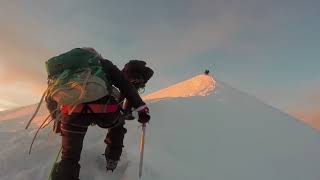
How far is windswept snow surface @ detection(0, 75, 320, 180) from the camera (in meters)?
6.24

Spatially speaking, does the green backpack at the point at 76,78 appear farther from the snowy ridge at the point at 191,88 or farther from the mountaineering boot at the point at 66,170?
the snowy ridge at the point at 191,88

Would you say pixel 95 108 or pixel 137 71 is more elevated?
pixel 137 71

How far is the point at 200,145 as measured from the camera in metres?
8.05

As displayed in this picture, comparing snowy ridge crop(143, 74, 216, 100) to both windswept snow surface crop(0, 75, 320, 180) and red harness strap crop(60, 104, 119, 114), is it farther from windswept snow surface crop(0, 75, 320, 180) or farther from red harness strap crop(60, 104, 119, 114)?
red harness strap crop(60, 104, 119, 114)

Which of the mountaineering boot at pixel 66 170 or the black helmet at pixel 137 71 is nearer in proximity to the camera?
the mountaineering boot at pixel 66 170

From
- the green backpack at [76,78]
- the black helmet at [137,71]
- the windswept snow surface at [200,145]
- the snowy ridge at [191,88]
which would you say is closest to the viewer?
the green backpack at [76,78]

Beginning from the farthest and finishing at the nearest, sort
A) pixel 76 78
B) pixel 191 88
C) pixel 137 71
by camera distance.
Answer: pixel 191 88 < pixel 137 71 < pixel 76 78

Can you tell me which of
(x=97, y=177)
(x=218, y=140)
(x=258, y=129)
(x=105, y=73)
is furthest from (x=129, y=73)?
(x=258, y=129)

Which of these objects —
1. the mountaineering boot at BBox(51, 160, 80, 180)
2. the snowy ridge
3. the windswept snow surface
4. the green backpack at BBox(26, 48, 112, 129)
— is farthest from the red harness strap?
the snowy ridge

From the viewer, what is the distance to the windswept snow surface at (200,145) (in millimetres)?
6238

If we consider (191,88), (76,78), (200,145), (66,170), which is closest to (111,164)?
(66,170)

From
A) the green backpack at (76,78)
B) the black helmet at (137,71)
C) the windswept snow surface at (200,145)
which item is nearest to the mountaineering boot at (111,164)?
the windswept snow surface at (200,145)

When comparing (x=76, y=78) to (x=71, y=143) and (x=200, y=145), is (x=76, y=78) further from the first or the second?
(x=200, y=145)

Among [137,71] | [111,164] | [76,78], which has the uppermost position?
[137,71]
